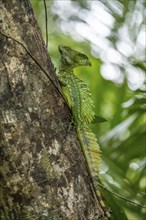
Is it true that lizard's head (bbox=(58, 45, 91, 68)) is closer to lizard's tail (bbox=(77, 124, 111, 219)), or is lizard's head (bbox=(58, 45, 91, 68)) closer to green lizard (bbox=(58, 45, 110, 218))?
green lizard (bbox=(58, 45, 110, 218))

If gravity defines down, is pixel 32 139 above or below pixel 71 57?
below

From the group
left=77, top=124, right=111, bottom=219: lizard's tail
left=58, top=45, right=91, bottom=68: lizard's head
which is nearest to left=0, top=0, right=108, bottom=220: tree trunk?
left=77, top=124, right=111, bottom=219: lizard's tail

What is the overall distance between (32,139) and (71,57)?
37 centimetres

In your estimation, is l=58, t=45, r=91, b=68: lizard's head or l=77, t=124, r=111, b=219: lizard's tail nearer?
l=77, t=124, r=111, b=219: lizard's tail

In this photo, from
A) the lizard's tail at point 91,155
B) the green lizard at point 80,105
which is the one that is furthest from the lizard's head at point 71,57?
the lizard's tail at point 91,155

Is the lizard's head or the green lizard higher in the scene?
the lizard's head

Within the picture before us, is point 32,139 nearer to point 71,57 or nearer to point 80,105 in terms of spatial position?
point 80,105

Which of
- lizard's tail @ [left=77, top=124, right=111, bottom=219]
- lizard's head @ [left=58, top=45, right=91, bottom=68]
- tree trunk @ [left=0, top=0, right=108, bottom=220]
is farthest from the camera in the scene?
lizard's head @ [left=58, top=45, right=91, bottom=68]

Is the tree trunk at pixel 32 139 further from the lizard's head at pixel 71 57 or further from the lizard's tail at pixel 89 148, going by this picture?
the lizard's head at pixel 71 57

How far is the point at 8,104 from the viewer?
1268mm

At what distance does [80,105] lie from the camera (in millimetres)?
1478

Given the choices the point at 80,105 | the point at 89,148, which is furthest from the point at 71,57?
the point at 89,148

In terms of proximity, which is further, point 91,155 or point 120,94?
point 120,94

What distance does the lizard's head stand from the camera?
5.11 feet
